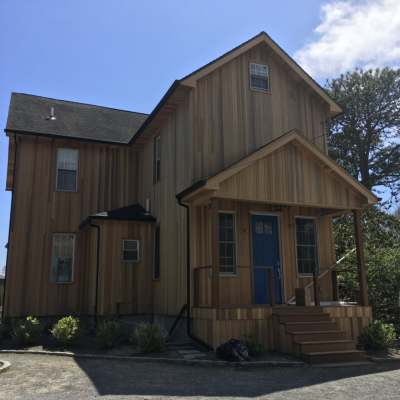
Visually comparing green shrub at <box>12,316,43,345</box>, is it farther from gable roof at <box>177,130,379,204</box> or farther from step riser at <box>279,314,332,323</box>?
step riser at <box>279,314,332,323</box>

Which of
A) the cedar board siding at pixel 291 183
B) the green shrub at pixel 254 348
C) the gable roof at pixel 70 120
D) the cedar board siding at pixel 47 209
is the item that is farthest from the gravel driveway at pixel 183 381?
the gable roof at pixel 70 120

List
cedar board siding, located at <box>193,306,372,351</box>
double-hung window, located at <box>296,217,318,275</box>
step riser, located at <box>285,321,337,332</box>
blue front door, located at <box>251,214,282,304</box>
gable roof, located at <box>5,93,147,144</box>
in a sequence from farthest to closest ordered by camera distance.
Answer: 1. gable roof, located at <box>5,93,147,144</box>
2. double-hung window, located at <box>296,217,318,275</box>
3. blue front door, located at <box>251,214,282,304</box>
4. step riser, located at <box>285,321,337,332</box>
5. cedar board siding, located at <box>193,306,372,351</box>

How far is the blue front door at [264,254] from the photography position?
1314cm

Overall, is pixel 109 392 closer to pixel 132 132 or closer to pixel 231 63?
pixel 231 63

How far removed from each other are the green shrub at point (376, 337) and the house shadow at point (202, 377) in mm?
1442

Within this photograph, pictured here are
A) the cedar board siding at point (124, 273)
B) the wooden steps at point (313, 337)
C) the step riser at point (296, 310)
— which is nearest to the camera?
the wooden steps at point (313, 337)

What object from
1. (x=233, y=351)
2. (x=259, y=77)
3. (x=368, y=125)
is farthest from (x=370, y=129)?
(x=233, y=351)

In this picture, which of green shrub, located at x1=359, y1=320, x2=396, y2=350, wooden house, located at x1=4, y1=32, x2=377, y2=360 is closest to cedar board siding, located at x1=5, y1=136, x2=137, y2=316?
wooden house, located at x1=4, y1=32, x2=377, y2=360

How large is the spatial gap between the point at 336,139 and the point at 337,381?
2423 centimetres

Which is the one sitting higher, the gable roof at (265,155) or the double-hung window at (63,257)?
the gable roof at (265,155)

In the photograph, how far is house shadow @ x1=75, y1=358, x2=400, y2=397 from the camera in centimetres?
736

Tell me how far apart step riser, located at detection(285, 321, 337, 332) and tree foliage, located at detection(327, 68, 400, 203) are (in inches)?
783

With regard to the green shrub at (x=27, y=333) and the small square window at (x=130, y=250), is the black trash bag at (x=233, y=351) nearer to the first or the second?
the green shrub at (x=27, y=333)

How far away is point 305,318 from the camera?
37.5 feet
